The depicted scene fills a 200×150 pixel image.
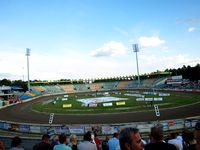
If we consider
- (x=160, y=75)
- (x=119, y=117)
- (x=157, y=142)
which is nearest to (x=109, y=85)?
(x=160, y=75)

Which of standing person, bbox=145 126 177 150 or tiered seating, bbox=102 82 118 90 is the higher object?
tiered seating, bbox=102 82 118 90

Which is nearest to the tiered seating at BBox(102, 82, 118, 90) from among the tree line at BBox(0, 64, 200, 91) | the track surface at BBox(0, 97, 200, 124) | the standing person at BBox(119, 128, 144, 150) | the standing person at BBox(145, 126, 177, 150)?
the tree line at BBox(0, 64, 200, 91)

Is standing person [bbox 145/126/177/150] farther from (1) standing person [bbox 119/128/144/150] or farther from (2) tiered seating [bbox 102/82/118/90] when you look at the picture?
(2) tiered seating [bbox 102/82/118/90]

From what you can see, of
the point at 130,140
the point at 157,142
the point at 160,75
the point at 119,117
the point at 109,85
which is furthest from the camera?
the point at 109,85

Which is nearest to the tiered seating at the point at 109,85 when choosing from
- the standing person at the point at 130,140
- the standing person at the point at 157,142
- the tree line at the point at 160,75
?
the tree line at the point at 160,75

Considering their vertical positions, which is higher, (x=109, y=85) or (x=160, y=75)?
(x=160, y=75)

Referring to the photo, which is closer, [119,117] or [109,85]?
[119,117]

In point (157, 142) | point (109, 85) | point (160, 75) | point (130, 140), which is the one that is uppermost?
point (160, 75)

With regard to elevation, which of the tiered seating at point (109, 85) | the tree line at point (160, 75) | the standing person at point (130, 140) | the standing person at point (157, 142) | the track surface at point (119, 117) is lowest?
the track surface at point (119, 117)

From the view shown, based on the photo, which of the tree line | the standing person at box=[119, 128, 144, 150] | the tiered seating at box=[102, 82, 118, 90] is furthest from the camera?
the tiered seating at box=[102, 82, 118, 90]

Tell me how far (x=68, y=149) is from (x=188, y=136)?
3.27 m

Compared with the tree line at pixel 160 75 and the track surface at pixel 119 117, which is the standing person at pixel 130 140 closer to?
the track surface at pixel 119 117

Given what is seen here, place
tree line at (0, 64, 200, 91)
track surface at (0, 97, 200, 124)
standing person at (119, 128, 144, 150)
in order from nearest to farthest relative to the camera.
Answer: standing person at (119, 128, 144, 150), track surface at (0, 97, 200, 124), tree line at (0, 64, 200, 91)

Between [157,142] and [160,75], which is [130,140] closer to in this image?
[157,142]
